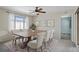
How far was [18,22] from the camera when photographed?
96.7 inches

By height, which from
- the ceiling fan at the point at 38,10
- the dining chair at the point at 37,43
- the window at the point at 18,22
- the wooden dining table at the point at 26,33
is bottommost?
the dining chair at the point at 37,43

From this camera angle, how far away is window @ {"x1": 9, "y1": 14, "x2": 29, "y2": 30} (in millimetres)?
2398

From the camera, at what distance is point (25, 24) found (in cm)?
245

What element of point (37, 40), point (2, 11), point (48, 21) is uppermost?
point (2, 11)

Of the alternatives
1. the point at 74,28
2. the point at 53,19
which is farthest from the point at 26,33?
the point at 74,28

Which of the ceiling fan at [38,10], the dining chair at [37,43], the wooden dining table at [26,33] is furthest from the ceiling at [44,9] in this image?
the dining chair at [37,43]

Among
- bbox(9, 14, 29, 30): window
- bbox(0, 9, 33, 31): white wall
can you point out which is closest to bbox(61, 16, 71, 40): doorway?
bbox(9, 14, 29, 30): window

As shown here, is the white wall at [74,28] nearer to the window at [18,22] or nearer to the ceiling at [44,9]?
the ceiling at [44,9]

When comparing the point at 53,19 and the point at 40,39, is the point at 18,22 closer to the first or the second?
the point at 40,39

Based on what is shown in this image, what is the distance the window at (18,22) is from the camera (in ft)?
7.87
